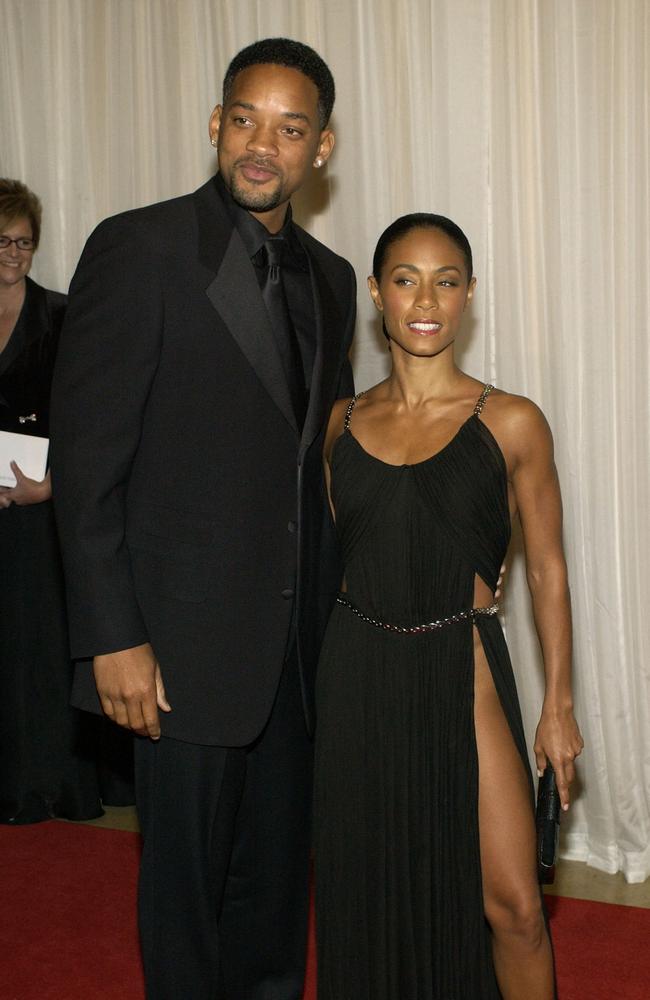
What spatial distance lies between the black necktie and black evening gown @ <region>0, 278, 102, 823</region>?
1.70 metres

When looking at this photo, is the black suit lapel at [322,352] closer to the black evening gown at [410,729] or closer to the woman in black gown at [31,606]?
the black evening gown at [410,729]

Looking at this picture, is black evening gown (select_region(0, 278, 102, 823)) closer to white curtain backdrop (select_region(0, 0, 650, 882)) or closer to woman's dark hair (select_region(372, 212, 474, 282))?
white curtain backdrop (select_region(0, 0, 650, 882))

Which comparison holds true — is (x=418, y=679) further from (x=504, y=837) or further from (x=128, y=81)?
(x=128, y=81)

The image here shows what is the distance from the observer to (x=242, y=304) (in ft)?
7.45

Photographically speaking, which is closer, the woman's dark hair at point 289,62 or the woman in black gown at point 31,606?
the woman's dark hair at point 289,62

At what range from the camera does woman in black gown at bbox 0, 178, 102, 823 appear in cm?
388

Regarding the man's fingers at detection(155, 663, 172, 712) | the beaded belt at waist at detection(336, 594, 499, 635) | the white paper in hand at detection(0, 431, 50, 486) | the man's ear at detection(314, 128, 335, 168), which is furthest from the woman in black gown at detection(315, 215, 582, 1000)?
the white paper in hand at detection(0, 431, 50, 486)

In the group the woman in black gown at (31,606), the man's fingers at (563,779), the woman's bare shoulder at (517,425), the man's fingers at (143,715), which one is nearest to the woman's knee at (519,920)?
the man's fingers at (563,779)

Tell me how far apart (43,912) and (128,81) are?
2649 millimetres

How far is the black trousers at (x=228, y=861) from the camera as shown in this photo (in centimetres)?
229

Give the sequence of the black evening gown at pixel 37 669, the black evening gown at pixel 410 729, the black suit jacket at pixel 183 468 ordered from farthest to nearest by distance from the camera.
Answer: the black evening gown at pixel 37 669 < the black evening gown at pixel 410 729 < the black suit jacket at pixel 183 468

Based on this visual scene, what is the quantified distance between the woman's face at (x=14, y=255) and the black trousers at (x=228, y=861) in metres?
2.00

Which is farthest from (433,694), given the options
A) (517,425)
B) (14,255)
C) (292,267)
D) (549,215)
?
(14,255)

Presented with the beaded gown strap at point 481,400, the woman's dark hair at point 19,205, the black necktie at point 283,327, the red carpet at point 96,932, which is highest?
the woman's dark hair at point 19,205
